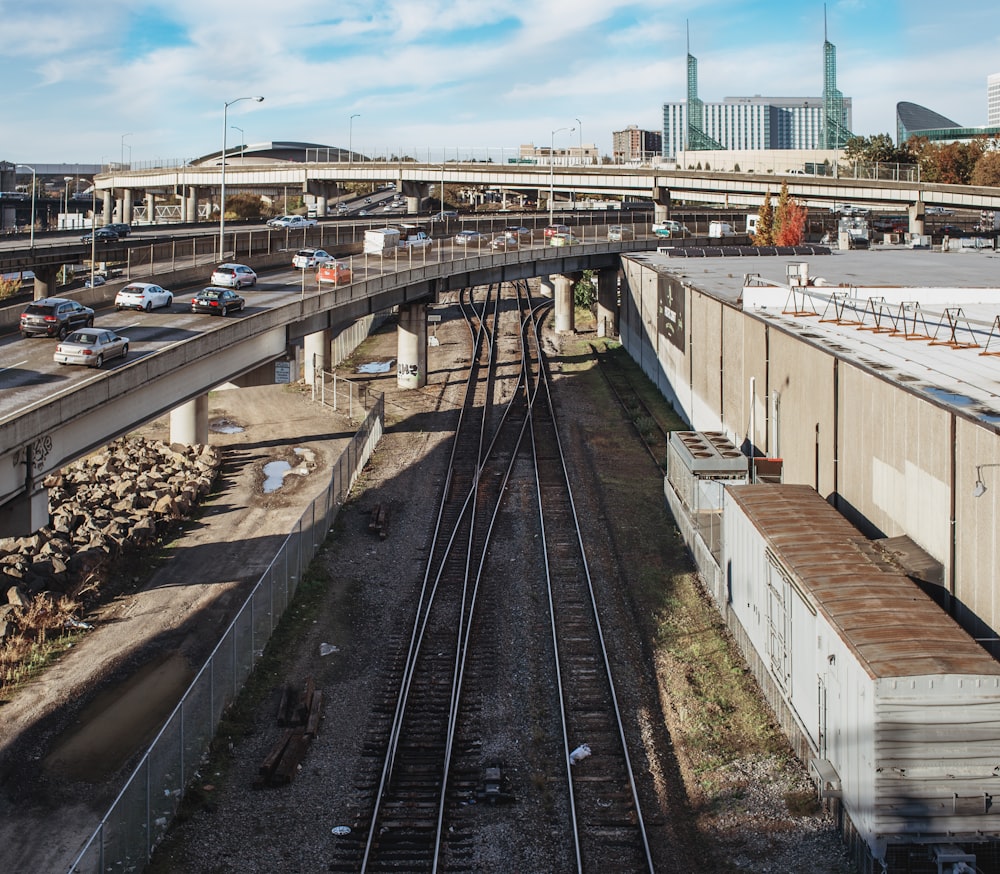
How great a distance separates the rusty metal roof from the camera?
15.5m

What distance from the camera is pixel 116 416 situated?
2922cm

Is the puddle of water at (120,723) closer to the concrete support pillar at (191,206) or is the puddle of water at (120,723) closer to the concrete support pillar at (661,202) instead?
the concrete support pillar at (661,202)

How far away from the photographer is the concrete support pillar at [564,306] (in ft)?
256

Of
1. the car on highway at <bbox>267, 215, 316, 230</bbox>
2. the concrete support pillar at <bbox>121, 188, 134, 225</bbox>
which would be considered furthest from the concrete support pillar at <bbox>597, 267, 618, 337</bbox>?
the concrete support pillar at <bbox>121, 188, 134, 225</bbox>

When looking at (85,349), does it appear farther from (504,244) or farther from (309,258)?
(504,244)

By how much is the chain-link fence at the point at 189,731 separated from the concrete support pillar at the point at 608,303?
49678 millimetres

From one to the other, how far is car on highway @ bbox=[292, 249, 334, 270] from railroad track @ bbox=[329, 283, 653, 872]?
23.5 metres

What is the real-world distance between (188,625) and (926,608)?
17.4 m

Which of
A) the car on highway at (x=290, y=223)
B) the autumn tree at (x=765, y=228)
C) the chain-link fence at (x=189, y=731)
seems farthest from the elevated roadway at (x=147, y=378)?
Answer: the autumn tree at (x=765, y=228)

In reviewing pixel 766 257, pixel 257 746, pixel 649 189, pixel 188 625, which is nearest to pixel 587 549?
pixel 188 625

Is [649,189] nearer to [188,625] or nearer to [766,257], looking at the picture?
[766,257]

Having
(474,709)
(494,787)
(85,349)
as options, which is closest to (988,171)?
(85,349)

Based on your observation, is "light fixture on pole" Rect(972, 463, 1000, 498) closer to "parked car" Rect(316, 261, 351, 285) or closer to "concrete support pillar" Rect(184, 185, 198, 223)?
"parked car" Rect(316, 261, 351, 285)

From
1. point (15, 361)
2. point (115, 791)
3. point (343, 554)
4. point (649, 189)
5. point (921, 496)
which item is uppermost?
point (649, 189)
